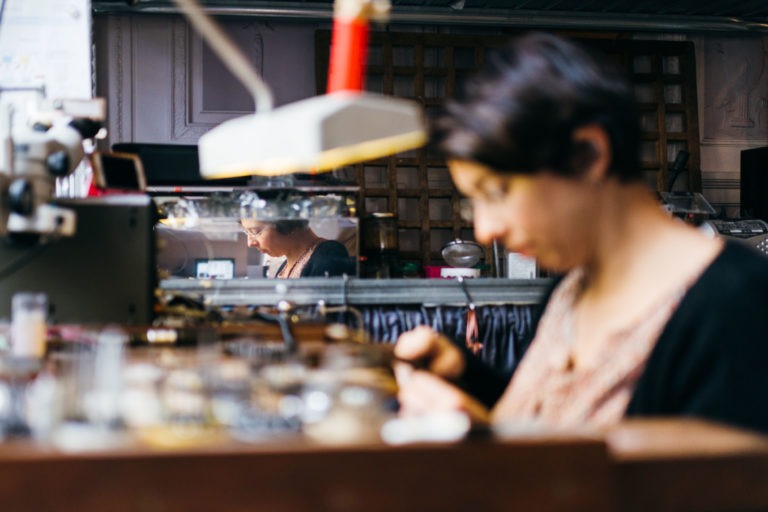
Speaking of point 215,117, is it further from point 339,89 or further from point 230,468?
point 230,468

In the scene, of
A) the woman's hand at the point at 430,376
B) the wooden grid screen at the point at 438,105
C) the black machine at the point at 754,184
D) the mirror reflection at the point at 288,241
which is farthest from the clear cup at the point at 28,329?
the black machine at the point at 754,184

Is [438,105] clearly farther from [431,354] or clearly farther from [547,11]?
[431,354]

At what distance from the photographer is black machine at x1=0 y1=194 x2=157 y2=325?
2.23 m

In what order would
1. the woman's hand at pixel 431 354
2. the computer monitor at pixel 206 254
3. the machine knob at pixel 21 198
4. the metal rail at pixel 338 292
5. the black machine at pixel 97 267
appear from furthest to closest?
the computer monitor at pixel 206 254
the metal rail at pixel 338 292
the black machine at pixel 97 267
the machine knob at pixel 21 198
the woman's hand at pixel 431 354

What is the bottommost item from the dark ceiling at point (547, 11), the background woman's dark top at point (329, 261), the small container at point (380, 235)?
the background woman's dark top at point (329, 261)

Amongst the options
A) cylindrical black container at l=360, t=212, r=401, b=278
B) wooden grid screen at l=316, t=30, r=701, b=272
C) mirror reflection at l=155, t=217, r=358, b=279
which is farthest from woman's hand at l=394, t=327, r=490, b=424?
wooden grid screen at l=316, t=30, r=701, b=272

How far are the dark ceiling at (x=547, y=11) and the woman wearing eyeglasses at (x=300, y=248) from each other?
2.21 m

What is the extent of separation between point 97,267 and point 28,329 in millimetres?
568

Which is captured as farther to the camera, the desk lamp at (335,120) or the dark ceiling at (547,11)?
the dark ceiling at (547,11)

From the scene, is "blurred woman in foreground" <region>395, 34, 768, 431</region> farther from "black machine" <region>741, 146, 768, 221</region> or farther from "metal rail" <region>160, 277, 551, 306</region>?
"black machine" <region>741, 146, 768, 221</region>

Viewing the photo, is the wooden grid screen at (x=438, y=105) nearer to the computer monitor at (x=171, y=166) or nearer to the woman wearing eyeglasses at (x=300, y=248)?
the computer monitor at (x=171, y=166)

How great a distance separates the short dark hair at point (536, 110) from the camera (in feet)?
3.84

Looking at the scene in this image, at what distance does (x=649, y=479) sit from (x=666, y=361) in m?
0.35

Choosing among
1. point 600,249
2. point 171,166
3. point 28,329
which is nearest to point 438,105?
point 171,166
